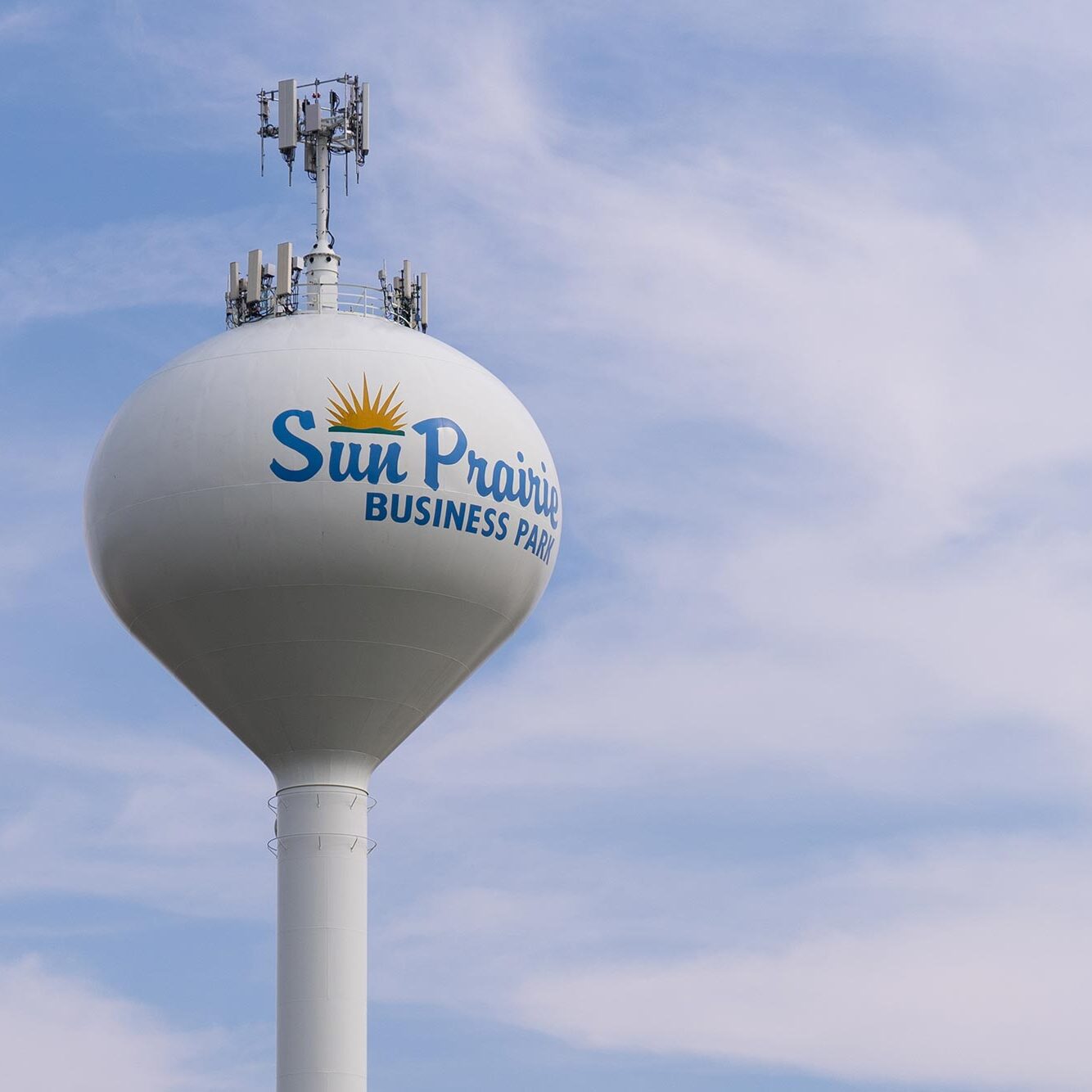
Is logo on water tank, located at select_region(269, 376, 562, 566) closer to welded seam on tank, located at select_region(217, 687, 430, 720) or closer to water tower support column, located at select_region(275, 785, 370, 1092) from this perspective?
welded seam on tank, located at select_region(217, 687, 430, 720)

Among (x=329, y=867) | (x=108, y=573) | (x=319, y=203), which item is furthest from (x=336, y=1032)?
(x=319, y=203)

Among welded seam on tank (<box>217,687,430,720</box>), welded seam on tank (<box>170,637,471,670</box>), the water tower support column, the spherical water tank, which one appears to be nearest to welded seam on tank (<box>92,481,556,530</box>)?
the spherical water tank

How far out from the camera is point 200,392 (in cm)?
2908

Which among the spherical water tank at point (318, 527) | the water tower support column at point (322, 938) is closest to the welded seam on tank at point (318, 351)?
the spherical water tank at point (318, 527)

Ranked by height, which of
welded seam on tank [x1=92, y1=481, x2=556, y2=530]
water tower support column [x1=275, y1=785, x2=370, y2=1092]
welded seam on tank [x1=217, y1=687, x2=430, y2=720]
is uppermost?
welded seam on tank [x1=92, y1=481, x2=556, y2=530]

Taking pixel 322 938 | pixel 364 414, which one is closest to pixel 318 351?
pixel 364 414

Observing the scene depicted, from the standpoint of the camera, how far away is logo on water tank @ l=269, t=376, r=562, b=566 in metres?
28.4

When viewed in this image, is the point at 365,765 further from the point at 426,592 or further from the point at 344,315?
the point at 344,315

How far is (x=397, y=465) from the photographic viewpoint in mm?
28547

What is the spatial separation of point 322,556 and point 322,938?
5.03 metres

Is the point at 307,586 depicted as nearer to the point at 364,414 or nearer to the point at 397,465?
the point at 397,465

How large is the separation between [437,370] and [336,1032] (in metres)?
8.47

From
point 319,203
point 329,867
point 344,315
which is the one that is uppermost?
point 319,203

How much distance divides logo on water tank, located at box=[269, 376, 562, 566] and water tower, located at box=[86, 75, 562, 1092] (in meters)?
0.02
